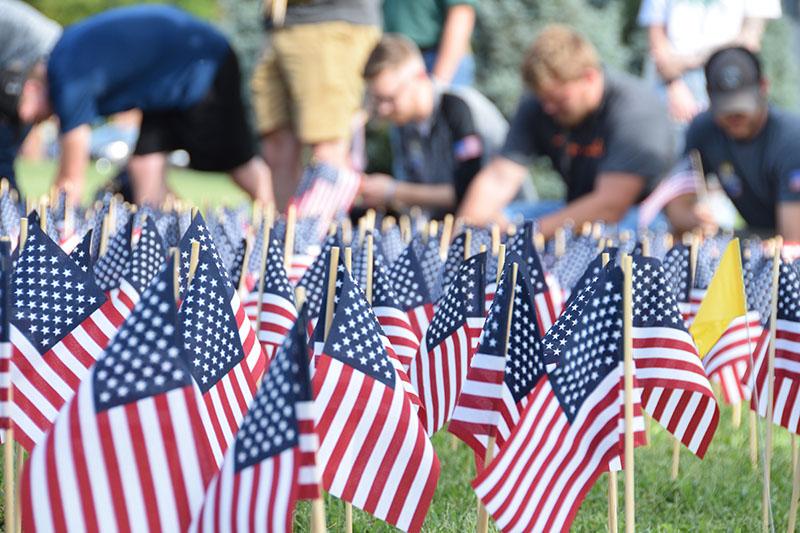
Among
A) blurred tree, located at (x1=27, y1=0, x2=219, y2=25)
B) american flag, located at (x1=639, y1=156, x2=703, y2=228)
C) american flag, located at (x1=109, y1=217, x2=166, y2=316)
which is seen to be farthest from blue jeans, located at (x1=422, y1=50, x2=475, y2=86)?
blurred tree, located at (x1=27, y1=0, x2=219, y2=25)

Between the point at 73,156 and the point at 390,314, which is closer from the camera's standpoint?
the point at 390,314

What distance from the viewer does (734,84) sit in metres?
7.46

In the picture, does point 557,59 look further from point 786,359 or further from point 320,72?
point 786,359

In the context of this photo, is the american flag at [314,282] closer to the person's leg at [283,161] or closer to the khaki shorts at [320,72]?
the khaki shorts at [320,72]

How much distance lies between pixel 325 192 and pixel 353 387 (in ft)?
15.3

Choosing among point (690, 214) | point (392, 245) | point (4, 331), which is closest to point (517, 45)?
point (690, 214)

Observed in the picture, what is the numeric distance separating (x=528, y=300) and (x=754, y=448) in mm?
1863

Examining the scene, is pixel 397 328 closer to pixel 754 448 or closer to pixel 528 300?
pixel 528 300

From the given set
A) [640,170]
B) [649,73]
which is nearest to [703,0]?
[649,73]

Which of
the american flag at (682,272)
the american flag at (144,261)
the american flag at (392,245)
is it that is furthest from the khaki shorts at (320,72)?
the american flag at (144,261)

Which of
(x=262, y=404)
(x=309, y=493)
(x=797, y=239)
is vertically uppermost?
(x=797, y=239)

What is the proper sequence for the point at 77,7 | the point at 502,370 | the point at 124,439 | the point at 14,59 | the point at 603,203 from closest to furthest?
the point at 124,439, the point at 502,370, the point at 14,59, the point at 603,203, the point at 77,7

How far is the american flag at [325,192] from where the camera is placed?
7.83 meters

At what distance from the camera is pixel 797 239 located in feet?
24.4
